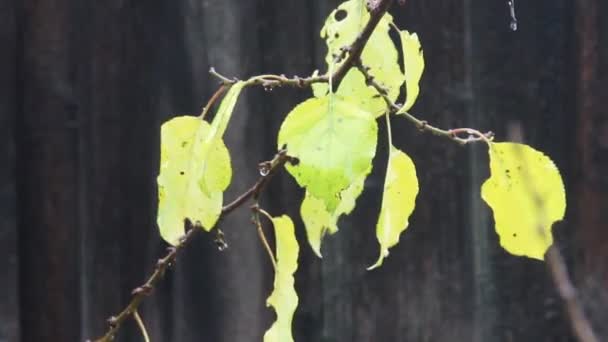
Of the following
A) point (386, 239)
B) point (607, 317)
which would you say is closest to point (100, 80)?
point (607, 317)

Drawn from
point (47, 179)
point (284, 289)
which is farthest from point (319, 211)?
point (47, 179)

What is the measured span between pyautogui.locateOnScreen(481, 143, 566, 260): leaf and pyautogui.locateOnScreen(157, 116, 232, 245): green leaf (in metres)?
0.18

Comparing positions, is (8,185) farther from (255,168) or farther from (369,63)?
(369,63)

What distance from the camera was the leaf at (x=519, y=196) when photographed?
670 mm

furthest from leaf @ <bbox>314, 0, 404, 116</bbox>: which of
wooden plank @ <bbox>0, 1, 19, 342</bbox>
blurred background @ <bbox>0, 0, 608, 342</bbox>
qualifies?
wooden plank @ <bbox>0, 1, 19, 342</bbox>

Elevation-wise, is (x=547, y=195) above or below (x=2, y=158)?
below

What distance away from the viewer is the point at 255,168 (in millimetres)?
1508

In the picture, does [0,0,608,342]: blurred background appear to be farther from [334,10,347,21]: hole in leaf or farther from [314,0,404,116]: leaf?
[314,0,404,116]: leaf

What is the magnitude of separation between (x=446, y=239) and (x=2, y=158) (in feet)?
2.13

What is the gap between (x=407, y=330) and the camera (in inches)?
60.9

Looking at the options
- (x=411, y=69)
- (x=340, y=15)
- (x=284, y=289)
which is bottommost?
(x=284, y=289)

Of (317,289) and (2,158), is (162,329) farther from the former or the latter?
(2,158)

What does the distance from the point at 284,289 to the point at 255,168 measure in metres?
0.76

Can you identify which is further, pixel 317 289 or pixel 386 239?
pixel 317 289
